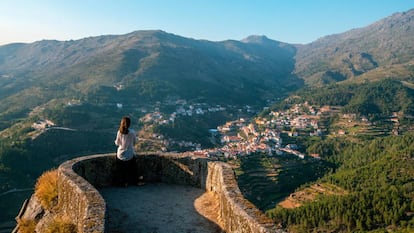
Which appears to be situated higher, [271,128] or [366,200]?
[271,128]

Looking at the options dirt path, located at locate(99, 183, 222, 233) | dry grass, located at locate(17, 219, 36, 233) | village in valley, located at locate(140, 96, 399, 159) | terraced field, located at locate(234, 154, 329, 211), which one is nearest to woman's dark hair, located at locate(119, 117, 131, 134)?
dirt path, located at locate(99, 183, 222, 233)

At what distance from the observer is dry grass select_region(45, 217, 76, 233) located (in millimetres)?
6637

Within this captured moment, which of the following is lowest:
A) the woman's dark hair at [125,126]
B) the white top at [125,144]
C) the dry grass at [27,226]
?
the dry grass at [27,226]

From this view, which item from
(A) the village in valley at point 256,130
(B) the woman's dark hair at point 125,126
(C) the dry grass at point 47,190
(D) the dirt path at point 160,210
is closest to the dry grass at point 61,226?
(D) the dirt path at point 160,210

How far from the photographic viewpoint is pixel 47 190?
28.1ft

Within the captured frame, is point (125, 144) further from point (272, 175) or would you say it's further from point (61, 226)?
point (272, 175)

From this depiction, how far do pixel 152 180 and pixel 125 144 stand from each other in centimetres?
145

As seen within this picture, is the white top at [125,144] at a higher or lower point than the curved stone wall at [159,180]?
higher

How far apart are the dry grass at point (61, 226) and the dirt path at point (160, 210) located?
2.16ft

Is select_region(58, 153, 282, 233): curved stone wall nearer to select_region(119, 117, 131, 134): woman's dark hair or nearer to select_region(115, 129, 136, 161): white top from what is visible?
select_region(115, 129, 136, 161): white top

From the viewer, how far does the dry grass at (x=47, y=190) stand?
8355 millimetres

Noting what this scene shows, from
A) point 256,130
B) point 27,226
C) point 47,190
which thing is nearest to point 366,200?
point 47,190

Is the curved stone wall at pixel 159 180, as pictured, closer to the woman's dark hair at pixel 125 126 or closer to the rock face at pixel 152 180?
the rock face at pixel 152 180

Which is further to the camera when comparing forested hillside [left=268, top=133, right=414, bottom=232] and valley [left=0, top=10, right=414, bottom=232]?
valley [left=0, top=10, right=414, bottom=232]
